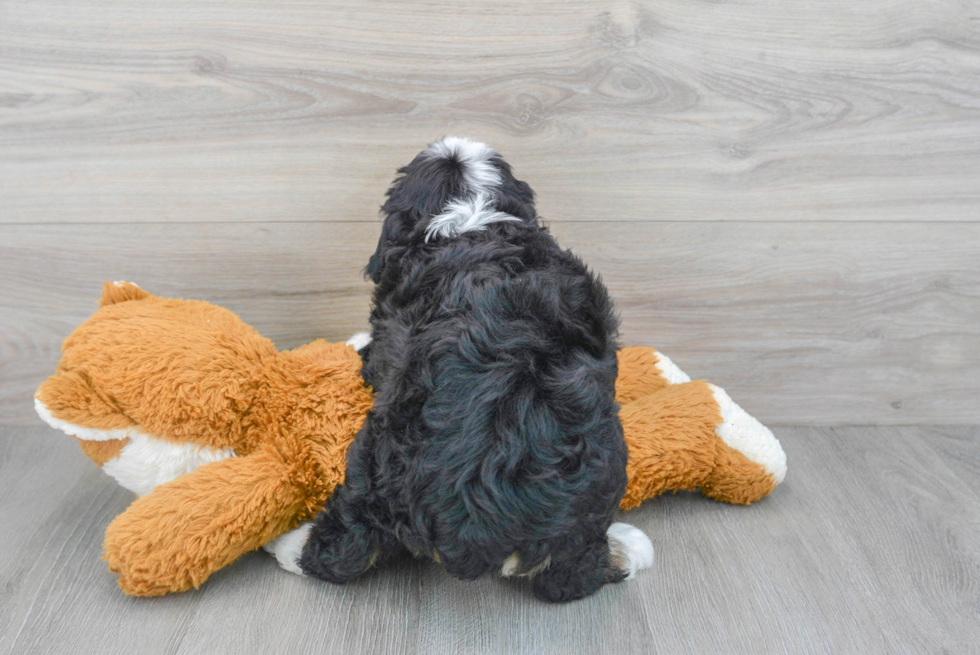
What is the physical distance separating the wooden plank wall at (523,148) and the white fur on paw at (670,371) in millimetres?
107

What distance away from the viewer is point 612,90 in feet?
4.01

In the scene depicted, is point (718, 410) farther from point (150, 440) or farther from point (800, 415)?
point (150, 440)

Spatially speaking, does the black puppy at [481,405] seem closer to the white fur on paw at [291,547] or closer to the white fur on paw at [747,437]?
the white fur on paw at [291,547]

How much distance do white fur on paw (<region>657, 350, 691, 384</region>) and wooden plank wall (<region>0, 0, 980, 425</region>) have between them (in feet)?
0.35

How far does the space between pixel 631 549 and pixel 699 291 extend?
0.55 m

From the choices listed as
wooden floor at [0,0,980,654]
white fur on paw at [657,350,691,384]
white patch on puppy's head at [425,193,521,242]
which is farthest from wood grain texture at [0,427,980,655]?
white patch on puppy's head at [425,193,521,242]

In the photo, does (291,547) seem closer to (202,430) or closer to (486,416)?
(202,430)

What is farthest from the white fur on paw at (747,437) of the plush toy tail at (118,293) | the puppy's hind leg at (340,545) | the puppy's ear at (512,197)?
the plush toy tail at (118,293)

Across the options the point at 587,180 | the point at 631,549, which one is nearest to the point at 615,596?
the point at 631,549

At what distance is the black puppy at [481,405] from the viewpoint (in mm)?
781

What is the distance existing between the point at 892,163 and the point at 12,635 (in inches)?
60.2

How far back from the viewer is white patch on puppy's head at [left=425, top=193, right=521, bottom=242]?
2.91 feet

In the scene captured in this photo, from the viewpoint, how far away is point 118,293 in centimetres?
109

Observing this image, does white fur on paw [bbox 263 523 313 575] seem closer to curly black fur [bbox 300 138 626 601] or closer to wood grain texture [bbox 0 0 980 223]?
curly black fur [bbox 300 138 626 601]
